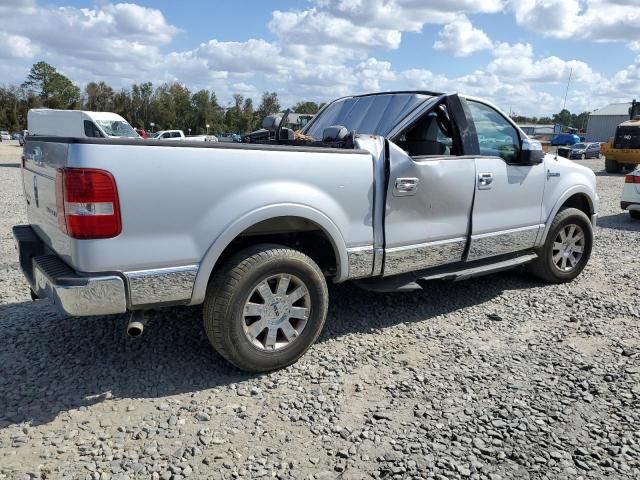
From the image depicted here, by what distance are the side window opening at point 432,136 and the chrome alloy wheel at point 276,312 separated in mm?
1826

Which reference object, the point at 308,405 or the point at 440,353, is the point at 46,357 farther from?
the point at 440,353

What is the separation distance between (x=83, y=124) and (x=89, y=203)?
1963cm

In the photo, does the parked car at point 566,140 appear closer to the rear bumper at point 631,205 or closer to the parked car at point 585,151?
the parked car at point 585,151

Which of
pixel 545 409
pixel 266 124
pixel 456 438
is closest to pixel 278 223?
pixel 456 438

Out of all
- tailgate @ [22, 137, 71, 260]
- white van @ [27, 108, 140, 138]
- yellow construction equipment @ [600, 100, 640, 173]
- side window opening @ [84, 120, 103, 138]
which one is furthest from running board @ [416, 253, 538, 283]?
yellow construction equipment @ [600, 100, 640, 173]

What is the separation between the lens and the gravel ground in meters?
2.62

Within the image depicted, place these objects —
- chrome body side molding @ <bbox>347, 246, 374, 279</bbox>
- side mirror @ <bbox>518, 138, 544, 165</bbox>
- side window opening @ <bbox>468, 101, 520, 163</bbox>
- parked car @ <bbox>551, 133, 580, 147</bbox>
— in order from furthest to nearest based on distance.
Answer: parked car @ <bbox>551, 133, 580, 147</bbox>
side mirror @ <bbox>518, 138, 544, 165</bbox>
side window opening @ <bbox>468, 101, 520, 163</bbox>
chrome body side molding @ <bbox>347, 246, 374, 279</bbox>

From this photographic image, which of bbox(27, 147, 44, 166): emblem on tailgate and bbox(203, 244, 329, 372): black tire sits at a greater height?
bbox(27, 147, 44, 166): emblem on tailgate

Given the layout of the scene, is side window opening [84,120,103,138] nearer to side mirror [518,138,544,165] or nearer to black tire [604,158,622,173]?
side mirror [518,138,544,165]

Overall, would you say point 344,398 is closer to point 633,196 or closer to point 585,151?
point 633,196

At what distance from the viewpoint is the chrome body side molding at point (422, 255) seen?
13.0ft

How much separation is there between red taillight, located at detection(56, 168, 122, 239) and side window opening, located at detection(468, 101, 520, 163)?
3.19 m

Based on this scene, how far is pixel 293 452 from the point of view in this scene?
2.70 meters

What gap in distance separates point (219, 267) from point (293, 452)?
48.1 inches
